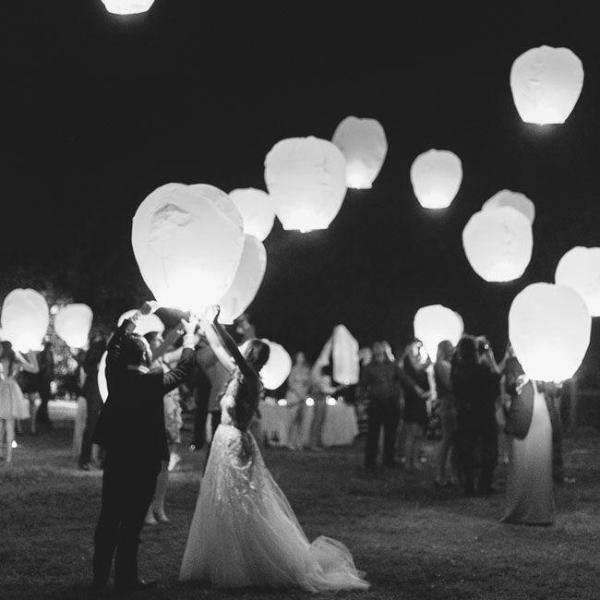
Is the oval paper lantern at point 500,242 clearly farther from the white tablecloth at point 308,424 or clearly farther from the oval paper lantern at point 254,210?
the white tablecloth at point 308,424

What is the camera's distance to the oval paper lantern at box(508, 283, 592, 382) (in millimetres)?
8273

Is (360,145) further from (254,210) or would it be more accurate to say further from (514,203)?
(514,203)

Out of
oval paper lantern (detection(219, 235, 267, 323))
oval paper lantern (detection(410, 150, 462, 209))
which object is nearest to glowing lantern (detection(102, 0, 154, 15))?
oval paper lantern (detection(219, 235, 267, 323))

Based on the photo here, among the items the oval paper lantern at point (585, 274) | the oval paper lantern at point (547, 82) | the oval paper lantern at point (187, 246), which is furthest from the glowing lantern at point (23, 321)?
the oval paper lantern at point (187, 246)

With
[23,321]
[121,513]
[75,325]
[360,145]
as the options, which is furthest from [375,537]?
[75,325]

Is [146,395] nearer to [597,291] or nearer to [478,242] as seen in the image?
[478,242]

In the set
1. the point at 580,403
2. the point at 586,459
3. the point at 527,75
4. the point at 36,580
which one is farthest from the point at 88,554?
the point at 580,403

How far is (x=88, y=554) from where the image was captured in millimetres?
7441

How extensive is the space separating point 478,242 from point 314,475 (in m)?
3.85

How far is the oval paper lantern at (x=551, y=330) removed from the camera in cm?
827

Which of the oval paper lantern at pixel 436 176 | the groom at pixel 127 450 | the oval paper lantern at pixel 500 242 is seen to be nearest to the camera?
the groom at pixel 127 450

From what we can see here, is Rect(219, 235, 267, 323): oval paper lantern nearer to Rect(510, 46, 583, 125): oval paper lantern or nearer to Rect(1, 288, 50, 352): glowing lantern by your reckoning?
Rect(510, 46, 583, 125): oval paper lantern

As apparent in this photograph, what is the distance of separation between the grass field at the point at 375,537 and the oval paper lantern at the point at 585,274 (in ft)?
7.61

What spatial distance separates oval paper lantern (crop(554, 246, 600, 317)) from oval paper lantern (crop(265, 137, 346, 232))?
14.0ft
